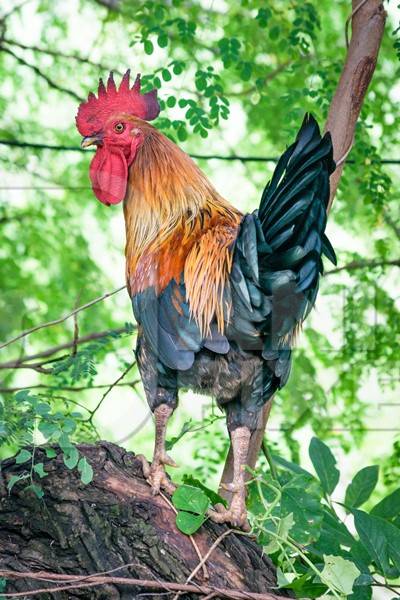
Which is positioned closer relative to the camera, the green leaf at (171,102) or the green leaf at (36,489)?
the green leaf at (36,489)

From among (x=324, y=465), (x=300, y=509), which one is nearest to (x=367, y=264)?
(x=324, y=465)

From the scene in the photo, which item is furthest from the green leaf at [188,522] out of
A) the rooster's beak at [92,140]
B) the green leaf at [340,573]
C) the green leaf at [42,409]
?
the rooster's beak at [92,140]

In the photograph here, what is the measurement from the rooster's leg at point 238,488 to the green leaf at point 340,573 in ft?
1.11

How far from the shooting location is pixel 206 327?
2756 mm

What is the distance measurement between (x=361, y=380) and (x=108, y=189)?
2.28m

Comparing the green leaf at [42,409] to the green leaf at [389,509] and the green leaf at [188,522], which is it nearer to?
the green leaf at [188,522]

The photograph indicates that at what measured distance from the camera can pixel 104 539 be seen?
254cm

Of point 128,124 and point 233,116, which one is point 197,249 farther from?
point 233,116

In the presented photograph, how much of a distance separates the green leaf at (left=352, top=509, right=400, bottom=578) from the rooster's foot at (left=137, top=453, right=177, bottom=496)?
1.92 feet

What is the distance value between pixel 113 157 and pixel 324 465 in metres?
1.29

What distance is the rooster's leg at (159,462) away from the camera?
8.91ft

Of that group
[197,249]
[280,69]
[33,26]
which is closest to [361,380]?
[280,69]

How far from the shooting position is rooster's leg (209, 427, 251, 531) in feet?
9.03

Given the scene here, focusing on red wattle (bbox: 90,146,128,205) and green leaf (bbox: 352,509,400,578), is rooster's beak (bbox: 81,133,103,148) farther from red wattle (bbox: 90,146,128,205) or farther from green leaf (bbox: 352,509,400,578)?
green leaf (bbox: 352,509,400,578)
